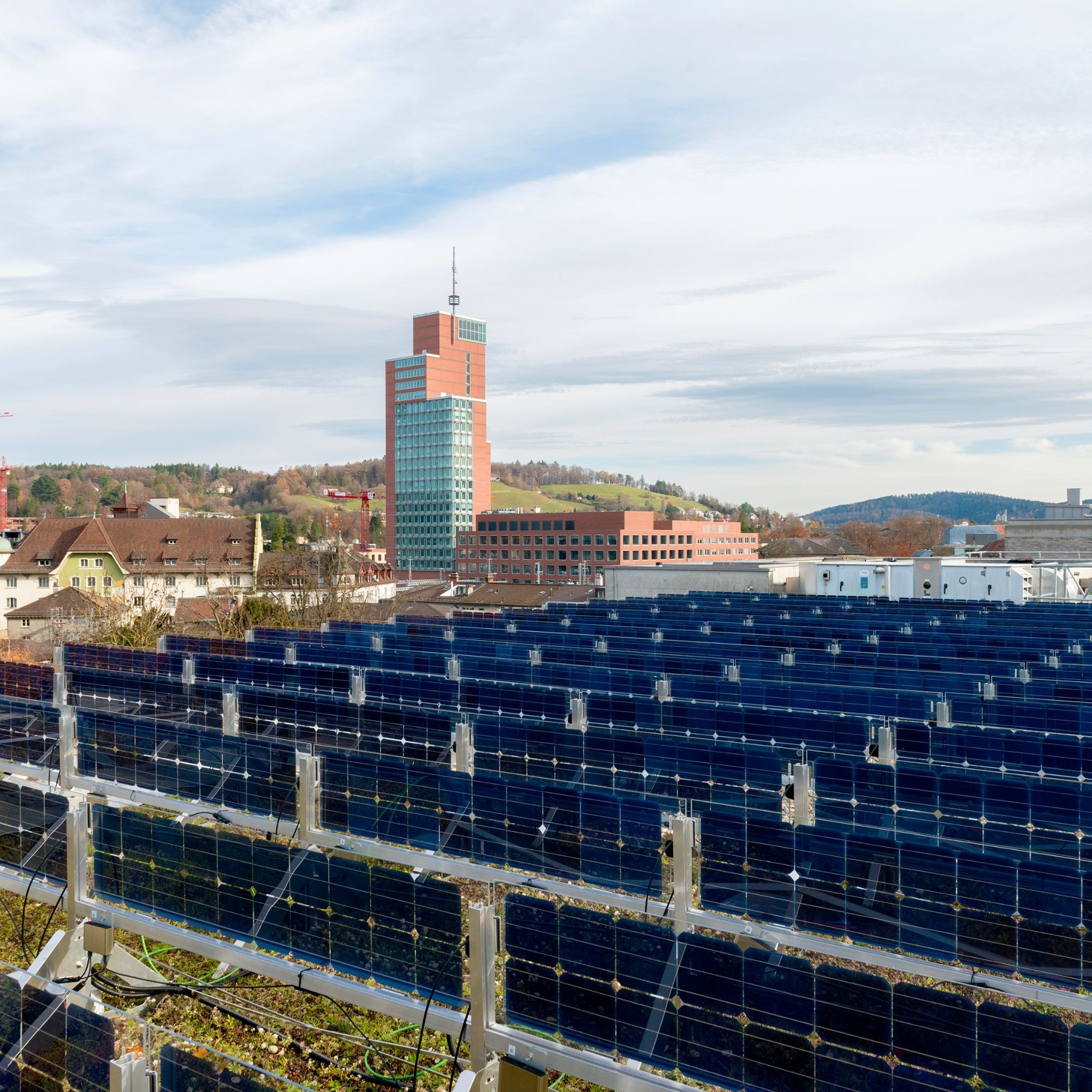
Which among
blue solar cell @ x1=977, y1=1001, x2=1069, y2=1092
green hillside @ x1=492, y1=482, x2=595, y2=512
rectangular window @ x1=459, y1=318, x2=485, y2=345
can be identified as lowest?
blue solar cell @ x1=977, y1=1001, x2=1069, y2=1092

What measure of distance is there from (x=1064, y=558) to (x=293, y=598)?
118 feet

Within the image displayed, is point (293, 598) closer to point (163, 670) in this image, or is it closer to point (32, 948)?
point (163, 670)

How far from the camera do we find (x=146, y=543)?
75438 mm

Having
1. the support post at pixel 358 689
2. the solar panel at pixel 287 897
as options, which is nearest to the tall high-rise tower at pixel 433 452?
the support post at pixel 358 689

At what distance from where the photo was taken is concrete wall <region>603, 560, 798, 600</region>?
34.7 metres

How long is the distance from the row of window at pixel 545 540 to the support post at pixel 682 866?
A: 98.5m

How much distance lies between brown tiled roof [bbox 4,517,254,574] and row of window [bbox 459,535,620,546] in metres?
40.6

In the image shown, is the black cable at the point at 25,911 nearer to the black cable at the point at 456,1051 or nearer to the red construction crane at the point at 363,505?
the black cable at the point at 456,1051

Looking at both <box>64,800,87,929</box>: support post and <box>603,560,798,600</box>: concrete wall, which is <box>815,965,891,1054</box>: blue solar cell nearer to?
<box>64,800,87,929</box>: support post

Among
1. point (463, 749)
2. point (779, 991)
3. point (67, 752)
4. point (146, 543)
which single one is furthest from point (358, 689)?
point (146, 543)

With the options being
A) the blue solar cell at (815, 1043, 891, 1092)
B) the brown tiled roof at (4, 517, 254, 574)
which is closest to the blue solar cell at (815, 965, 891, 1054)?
the blue solar cell at (815, 1043, 891, 1092)

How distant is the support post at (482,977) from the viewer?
16.2 feet

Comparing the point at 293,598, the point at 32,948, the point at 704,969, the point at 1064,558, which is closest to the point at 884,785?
the point at 704,969

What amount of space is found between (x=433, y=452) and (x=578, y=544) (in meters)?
40.6
